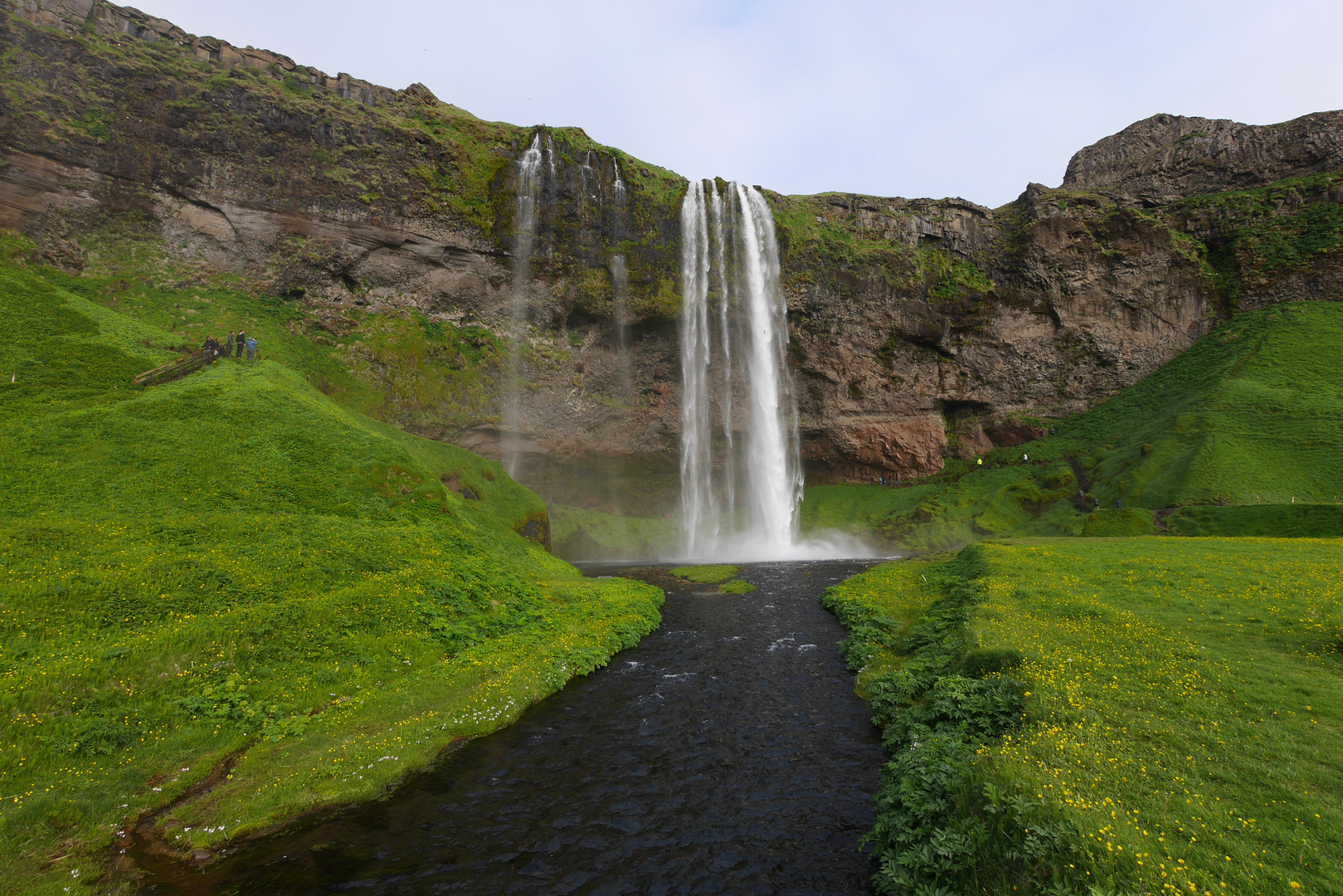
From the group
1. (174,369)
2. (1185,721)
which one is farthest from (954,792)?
(174,369)

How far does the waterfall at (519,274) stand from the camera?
54312 mm

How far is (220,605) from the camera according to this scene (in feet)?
47.7

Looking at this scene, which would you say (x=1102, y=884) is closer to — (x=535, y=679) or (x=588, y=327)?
(x=535, y=679)

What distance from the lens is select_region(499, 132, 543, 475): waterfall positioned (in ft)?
178

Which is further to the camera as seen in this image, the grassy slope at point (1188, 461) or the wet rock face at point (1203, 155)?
the wet rock face at point (1203, 155)

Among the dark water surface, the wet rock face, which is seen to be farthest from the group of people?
the wet rock face

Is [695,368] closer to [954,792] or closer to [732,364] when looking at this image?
[732,364]

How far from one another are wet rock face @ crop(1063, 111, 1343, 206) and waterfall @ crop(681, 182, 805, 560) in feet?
178

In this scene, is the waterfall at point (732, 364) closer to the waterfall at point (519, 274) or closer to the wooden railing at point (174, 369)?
the waterfall at point (519, 274)

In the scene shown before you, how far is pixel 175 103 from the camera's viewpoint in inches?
1774

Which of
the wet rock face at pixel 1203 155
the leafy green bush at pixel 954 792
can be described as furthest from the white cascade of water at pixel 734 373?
the wet rock face at pixel 1203 155

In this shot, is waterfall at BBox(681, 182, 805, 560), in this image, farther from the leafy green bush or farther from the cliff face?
the leafy green bush

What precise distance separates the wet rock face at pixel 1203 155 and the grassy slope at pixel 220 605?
94.4 meters

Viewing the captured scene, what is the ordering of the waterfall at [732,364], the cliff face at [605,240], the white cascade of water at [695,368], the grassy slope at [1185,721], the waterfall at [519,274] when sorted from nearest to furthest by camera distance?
the grassy slope at [1185,721]
the cliff face at [605,240]
the waterfall at [519,274]
the white cascade of water at [695,368]
the waterfall at [732,364]
